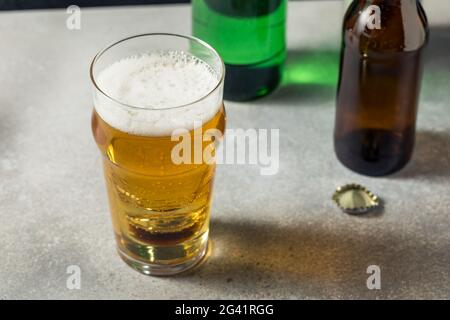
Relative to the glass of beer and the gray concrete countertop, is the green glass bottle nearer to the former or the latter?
the gray concrete countertop

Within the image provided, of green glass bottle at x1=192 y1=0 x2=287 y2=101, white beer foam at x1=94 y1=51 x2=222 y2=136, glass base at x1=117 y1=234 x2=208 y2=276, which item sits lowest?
glass base at x1=117 y1=234 x2=208 y2=276

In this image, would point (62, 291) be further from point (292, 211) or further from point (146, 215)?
point (292, 211)

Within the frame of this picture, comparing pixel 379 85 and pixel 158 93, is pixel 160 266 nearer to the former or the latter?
pixel 158 93

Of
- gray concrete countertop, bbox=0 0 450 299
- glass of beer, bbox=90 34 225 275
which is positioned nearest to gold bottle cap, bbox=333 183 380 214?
gray concrete countertop, bbox=0 0 450 299

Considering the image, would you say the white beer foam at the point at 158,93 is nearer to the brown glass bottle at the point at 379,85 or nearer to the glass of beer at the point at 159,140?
the glass of beer at the point at 159,140

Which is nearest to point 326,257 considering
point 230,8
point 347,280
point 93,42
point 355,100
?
point 347,280

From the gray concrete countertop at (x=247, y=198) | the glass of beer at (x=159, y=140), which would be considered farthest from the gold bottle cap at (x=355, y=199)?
the glass of beer at (x=159, y=140)
